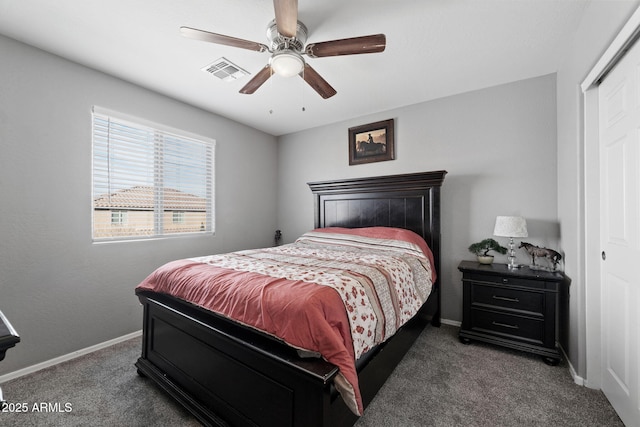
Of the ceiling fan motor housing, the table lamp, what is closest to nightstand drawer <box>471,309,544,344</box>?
the table lamp

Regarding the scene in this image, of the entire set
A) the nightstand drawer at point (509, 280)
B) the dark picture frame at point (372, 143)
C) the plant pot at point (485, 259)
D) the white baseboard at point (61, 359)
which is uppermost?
the dark picture frame at point (372, 143)

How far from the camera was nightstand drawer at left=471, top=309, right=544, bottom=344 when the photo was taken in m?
2.26

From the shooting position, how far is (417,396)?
1807 mm

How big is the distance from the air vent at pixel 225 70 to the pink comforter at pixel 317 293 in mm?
1717

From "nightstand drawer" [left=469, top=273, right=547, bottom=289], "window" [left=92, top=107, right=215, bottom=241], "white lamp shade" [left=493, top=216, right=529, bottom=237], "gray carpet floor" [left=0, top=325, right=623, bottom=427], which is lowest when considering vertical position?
"gray carpet floor" [left=0, top=325, right=623, bottom=427]

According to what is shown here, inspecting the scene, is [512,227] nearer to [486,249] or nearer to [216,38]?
[486,249]

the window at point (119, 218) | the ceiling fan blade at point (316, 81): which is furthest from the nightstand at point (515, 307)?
the window at point (119, 218)

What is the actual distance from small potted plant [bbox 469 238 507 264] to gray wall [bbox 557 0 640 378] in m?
0.50

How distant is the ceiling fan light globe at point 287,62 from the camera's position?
1.75 m

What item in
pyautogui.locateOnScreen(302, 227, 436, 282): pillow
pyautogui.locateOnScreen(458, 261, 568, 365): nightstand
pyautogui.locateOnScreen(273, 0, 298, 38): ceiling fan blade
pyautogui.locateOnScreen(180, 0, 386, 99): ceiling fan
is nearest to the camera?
pyautogui.locateOnScreen(273, 0, 298, 38): ceiling fan blade

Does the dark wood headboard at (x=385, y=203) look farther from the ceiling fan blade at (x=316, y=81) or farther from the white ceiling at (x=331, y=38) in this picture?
the ceiling fan blade at (x=316, y=81)

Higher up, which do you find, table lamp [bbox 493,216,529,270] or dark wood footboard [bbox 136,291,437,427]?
table lamp [bbox 493,216,529,270]

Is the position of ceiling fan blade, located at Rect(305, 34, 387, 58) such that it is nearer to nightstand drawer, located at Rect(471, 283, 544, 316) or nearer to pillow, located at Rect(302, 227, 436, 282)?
pillow, located at Rect(302, 227, 436, 282)

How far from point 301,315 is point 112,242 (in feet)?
7.72
